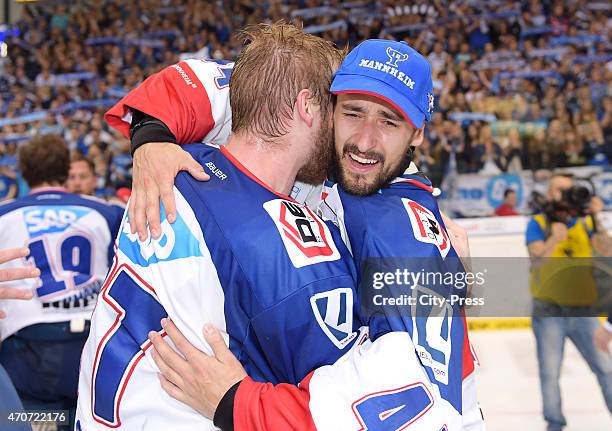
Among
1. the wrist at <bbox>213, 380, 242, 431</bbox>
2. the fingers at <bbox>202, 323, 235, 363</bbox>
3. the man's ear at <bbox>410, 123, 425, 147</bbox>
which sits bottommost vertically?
the wrist at <bbox>213, 380, 242, 431</bbox>

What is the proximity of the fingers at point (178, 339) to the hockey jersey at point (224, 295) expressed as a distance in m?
0.02

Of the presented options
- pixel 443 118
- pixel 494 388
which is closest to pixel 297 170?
pixel 494 388

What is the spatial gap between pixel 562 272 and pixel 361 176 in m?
3.01

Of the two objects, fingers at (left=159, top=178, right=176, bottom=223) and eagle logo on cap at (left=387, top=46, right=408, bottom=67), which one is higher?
eagle logo on cap at (left=387, top=46, right=408, bottom=67)

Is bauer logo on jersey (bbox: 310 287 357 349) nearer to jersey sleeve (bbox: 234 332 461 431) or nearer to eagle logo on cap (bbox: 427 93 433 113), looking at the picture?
jersey sleeve (bbox: 234 332 461 431)

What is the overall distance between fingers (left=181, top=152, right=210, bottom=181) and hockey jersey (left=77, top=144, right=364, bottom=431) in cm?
2

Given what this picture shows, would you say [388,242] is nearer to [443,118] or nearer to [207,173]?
[207,173]

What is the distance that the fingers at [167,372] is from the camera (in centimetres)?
171

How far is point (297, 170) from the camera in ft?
6.27

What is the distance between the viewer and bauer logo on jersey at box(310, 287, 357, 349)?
64.2 inches

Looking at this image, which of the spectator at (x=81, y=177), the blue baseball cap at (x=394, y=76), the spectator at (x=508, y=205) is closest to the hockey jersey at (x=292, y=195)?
the blue baseball cap at (x=394, y=76)

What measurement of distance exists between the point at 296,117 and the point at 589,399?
13.4ft

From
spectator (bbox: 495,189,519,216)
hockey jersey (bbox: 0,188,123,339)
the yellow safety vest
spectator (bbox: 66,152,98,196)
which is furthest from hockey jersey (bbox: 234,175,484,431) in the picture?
spectator (bbox: 495,189,519,216)

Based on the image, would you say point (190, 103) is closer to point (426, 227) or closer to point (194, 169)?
point (194, 169)
